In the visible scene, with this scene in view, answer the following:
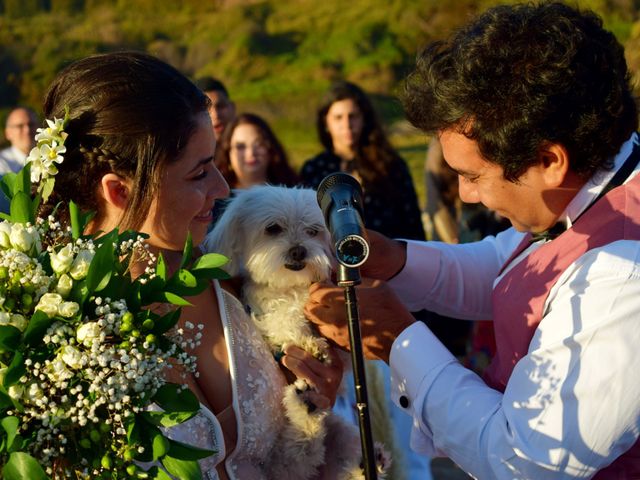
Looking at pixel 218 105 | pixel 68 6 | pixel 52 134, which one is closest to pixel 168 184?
pixel 52 134

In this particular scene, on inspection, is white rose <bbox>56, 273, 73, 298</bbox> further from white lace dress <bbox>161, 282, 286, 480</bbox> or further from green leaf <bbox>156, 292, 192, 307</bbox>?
white lace dress <bbox>161, 282, 286, 480</bbox>

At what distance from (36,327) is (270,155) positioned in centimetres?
455

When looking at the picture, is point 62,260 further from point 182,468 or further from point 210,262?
point 182,468

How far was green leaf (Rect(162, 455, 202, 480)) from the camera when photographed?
1.62 meters

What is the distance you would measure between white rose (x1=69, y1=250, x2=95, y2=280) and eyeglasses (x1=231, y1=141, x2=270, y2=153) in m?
4.34

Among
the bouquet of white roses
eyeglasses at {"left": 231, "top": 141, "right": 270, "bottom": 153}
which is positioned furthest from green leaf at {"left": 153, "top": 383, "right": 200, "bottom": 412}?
eyeglasses at {"left": 231, "top": 141, "right": 270, "bottom": 153}

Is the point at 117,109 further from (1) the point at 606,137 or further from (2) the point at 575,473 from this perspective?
(2) the point at 575,473

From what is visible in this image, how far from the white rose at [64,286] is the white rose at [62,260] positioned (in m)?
0.02

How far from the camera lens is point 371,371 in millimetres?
3893

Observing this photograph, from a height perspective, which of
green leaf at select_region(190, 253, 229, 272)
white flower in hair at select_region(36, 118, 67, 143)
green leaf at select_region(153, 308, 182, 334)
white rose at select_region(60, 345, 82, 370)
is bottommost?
white rose at select_region(60, 345, 82, 370)

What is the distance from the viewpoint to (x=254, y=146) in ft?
19.3

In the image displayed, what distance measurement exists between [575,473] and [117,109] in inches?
62.2

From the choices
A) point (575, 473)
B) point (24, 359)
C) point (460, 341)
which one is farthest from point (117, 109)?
point (460, 341)

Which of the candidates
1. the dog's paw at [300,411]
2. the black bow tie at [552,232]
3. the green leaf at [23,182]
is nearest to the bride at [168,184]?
the dog's paw at [300,411]
